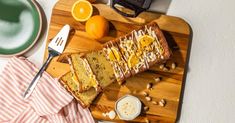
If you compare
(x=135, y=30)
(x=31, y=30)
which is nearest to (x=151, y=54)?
(x=135, y=30)

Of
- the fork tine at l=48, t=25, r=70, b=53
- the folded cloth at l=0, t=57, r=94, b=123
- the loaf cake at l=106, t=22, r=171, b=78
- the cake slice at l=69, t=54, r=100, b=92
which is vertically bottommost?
the folded cloth at l=0, t=57, r=94, b=123

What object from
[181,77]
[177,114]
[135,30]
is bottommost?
[177,114]

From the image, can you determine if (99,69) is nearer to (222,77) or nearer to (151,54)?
(151,54)

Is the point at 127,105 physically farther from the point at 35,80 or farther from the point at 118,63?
the point at 35,80

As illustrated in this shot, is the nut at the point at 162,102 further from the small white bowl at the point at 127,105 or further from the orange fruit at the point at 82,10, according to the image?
the orange fruit at the point at 82,10

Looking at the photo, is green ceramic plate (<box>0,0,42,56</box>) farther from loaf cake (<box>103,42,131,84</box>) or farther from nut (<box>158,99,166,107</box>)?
nut (<box>158,99,166,107</box>)

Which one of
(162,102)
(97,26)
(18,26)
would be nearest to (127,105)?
(162,102)

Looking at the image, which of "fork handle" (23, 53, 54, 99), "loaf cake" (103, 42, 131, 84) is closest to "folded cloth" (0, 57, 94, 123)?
"fork handle" (23, 53, 54, 99)
